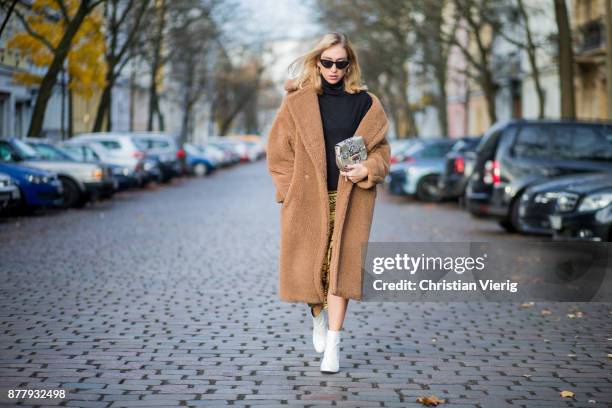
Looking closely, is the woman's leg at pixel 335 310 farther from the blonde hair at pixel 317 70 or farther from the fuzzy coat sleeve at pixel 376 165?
the blonde hair at pixel 317 70

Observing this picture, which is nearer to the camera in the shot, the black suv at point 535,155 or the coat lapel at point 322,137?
the coat lapel at point 322,137

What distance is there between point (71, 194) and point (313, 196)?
18.3 metres

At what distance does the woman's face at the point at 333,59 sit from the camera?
6.29 meters

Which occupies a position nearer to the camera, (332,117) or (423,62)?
(332,117)

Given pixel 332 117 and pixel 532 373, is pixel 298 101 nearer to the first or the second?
pixel 332 117

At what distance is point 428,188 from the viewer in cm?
2750

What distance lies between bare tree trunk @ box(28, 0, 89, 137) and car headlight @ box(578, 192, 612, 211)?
59.5ft

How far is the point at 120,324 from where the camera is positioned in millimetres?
8438

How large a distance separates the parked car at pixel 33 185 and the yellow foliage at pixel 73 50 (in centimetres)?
1485

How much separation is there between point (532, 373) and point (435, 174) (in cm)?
2102

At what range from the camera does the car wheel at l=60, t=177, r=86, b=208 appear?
78.8 feet

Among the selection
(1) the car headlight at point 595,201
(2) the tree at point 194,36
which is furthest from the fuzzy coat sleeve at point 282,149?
(2) the tree at point 194,36

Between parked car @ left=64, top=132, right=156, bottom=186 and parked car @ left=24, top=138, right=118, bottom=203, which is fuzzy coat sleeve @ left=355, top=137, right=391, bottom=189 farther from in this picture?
parked car @ left=64, top=132, right=156, bottom=186

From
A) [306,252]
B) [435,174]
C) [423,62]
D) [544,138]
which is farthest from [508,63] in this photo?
[306,252]
